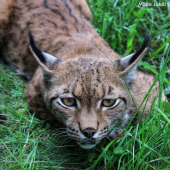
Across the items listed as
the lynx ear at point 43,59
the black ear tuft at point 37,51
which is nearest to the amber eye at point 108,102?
the lynx ear at point 43,59

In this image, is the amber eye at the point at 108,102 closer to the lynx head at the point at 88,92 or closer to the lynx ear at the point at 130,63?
the lynx head at the point at 88,92

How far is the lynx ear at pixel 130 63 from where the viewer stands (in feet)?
10.0

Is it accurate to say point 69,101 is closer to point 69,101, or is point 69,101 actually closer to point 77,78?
point 69,101

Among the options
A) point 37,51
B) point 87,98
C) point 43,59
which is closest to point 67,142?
point 87,98

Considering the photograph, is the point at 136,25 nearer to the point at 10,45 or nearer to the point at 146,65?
the point at 146,65

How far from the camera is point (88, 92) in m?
2.94

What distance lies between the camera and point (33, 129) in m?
3.80

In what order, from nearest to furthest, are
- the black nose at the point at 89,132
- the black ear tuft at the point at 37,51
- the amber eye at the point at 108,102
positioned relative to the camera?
the black nose at the point at 89,132
the amber eye at the point at 108,102
the black ear tuft at the point at 37,51

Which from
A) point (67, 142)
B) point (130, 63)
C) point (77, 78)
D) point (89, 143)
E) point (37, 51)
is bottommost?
point (67, 142)

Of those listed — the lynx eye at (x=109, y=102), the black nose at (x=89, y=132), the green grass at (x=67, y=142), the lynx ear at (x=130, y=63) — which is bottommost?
the green grass at (x=67, y=142)

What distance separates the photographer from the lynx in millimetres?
2955

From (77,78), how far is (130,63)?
70cm

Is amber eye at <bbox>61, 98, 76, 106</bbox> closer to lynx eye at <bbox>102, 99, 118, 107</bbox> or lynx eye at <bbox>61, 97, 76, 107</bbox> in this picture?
lynx eye at <bbox>61, 97, 76, 107</bbox>

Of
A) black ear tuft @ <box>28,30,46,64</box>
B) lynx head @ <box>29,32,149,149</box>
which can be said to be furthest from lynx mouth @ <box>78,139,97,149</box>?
black ear tuft @ <box>28,30,46,64</box>
